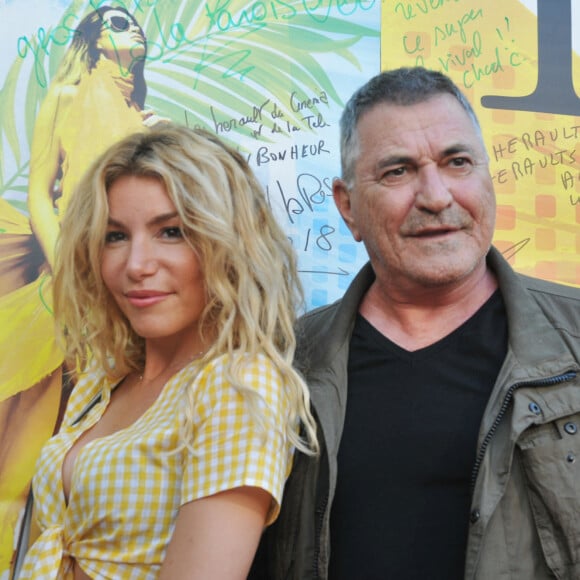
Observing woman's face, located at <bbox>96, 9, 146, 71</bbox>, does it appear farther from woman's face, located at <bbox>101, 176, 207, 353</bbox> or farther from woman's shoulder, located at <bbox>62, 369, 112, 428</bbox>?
woman's shoulder, located at <bbox>62, 369, 112, 428</bbox>

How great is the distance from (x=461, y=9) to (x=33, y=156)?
128 cm

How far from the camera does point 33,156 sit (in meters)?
2.22

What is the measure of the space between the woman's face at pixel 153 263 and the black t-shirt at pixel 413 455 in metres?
0.44

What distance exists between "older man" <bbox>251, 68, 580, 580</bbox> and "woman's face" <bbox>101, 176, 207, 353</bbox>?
0.37 meters

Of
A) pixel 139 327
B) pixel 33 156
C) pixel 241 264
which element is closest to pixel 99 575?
pixel 139 327

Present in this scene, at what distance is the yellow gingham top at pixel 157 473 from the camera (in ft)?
4.70

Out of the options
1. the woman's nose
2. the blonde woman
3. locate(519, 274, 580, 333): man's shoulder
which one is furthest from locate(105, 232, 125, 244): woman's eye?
locate(519, 274, 580, 333): man's shoulder

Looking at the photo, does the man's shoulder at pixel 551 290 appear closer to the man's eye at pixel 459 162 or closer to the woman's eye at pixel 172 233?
the man's eye at pixel 459 162

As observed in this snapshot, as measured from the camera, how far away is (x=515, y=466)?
1.61m

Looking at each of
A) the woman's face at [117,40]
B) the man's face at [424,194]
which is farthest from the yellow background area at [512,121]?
the woman's face at [117,40]

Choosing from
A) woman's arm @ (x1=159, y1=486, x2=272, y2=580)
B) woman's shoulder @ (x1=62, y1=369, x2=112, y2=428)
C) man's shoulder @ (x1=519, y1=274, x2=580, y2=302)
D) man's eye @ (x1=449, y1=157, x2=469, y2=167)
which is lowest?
woman's arm @ (x1=159, y1=486, x2=272, y2=580)

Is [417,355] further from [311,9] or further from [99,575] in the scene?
[311,9]

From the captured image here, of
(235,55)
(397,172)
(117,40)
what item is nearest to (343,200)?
(397,172)

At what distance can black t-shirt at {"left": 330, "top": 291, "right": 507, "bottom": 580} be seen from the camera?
1661 mm
